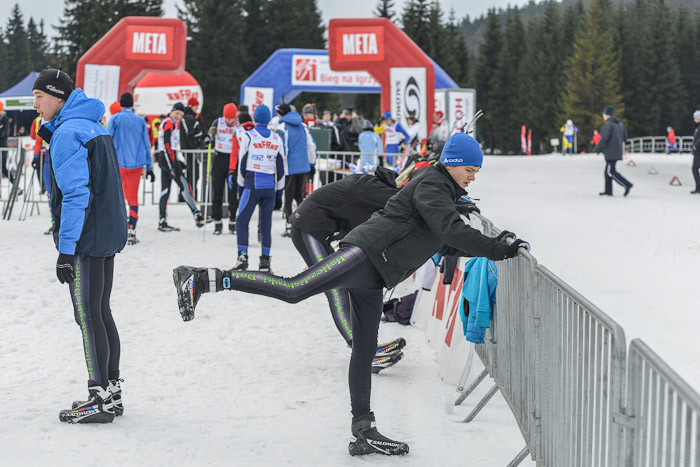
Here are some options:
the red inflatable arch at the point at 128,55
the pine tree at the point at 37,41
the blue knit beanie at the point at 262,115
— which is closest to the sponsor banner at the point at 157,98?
the red inflatable arch at the point at 128,55

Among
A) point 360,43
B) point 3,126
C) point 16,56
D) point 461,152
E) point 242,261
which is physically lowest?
point 242,261

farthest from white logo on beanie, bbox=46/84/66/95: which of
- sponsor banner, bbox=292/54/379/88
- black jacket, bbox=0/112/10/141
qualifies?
sponsor banner, bbox=292/54/379/88

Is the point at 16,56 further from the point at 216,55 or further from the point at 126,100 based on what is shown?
the point at 126,100

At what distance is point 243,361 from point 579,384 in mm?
4060

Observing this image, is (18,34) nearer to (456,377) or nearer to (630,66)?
(630,66)

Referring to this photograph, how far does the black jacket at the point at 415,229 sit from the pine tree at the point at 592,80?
76.2 meters

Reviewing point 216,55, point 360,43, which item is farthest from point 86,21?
point 360,43

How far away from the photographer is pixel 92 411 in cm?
505

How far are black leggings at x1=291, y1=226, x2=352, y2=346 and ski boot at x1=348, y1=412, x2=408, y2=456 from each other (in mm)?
1713

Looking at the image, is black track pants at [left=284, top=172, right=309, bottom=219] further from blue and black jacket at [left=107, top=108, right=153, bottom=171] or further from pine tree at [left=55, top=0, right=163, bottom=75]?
pine tree at [left=55, top=0, right=163, bottom=75]

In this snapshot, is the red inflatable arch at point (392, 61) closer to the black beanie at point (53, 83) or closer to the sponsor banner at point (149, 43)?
the sponsor banner at point (149, 43)

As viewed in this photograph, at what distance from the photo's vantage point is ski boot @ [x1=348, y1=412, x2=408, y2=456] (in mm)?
4664

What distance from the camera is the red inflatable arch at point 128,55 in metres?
18.3

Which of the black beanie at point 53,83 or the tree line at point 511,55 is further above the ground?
the tree line at point 511,55
